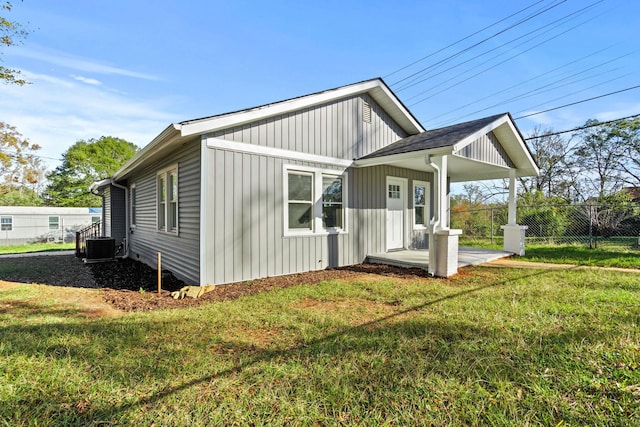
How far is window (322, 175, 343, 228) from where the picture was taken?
7.37 meters

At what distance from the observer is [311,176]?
23.3ft

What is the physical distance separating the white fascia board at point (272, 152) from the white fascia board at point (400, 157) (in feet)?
1.17

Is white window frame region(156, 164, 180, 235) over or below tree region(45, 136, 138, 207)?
below

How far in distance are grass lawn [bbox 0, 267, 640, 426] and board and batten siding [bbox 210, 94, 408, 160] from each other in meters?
3.34

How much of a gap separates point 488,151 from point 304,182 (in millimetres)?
4827

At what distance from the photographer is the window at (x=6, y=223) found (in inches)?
805

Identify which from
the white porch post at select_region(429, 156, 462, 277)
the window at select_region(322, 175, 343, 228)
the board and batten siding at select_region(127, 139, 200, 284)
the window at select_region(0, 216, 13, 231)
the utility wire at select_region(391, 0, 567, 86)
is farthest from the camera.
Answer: the window at select_region(0, 216, 13, 231)

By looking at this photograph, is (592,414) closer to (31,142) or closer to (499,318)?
(499,318)

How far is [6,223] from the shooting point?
2059 centimetres

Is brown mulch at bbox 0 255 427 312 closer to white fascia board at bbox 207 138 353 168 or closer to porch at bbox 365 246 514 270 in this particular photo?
porch at bbox 365 246 514 270

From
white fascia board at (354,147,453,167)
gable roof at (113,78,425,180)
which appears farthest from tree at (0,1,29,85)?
white fascia board at (354,147,453,167)

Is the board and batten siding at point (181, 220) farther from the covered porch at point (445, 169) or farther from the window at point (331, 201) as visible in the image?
the covered porch at point (445, 169)

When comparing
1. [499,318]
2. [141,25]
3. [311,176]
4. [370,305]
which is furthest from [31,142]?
[499,318]

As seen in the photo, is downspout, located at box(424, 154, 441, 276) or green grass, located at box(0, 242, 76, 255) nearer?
downspout, located at box(424, 154, 441, 276)
